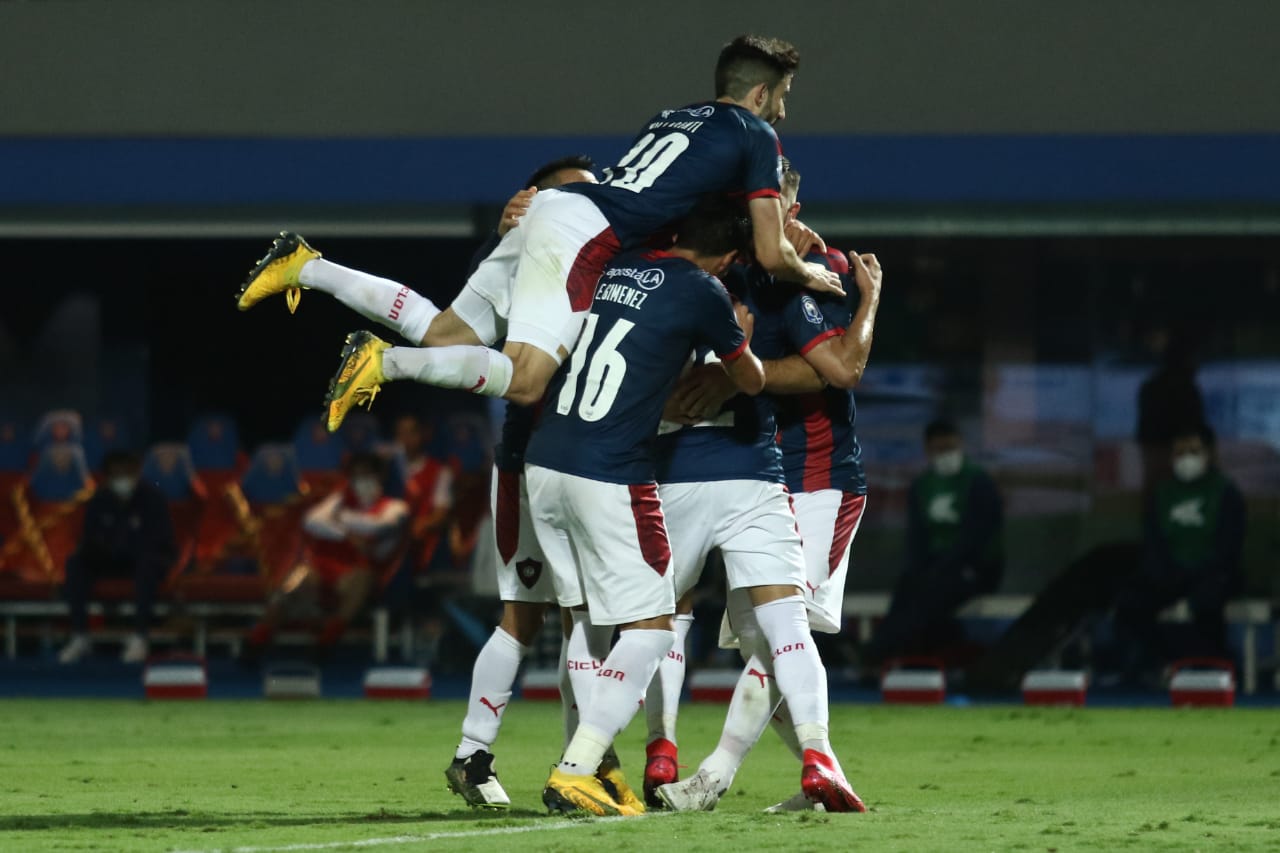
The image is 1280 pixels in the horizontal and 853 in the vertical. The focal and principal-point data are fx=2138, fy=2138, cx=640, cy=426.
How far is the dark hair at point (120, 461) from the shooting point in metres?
15.9

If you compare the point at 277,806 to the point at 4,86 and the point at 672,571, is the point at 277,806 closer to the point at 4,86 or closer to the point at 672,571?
the point at 672,571

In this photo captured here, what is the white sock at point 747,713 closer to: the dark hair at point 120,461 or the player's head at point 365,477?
the player's head at point 365,477

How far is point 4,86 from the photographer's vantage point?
1508 centimetres

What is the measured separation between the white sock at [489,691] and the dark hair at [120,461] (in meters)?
9.60

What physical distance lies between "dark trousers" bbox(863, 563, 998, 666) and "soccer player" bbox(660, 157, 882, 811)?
683 centimetres

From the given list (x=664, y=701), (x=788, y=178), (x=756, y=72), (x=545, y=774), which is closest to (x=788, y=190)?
(x=788, y=178)

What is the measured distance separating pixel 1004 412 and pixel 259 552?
19.4 feet

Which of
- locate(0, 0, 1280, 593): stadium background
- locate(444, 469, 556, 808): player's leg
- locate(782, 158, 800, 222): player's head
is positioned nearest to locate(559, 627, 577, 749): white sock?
locate(444, 469, 556, 808): player's leg

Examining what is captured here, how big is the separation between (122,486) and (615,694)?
33.8ft

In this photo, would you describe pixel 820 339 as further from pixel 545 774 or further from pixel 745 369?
pixel 545 774

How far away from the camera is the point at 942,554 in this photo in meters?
14.3

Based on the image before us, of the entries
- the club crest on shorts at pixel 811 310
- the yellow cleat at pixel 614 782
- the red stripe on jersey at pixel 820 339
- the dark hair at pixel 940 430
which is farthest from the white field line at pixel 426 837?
the dark hair at pixel 940 430

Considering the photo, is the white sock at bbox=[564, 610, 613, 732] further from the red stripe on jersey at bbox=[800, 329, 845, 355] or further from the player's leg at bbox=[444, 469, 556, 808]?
the red stripe on jersey at bbox=[800, 329, 845, 355]

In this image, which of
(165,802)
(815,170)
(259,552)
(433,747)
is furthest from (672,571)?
(259,552)
